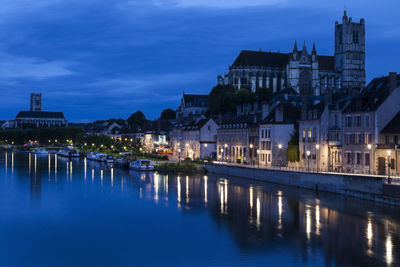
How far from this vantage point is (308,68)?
16712 centimetres

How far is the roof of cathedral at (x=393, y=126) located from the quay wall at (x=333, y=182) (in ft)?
21.9

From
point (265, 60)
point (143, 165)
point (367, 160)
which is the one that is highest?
point (265, 60)

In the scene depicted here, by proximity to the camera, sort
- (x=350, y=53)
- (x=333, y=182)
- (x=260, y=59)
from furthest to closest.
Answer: (x=350, y=53) < (x=260, y=59) < (x=333, y=182)

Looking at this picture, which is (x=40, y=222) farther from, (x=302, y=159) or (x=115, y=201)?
(x=302, y=159)

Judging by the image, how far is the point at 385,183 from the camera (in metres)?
44.1

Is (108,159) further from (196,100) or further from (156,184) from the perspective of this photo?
(196,100)

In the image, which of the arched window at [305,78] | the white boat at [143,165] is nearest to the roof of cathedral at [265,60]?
the arched window at [305,78]

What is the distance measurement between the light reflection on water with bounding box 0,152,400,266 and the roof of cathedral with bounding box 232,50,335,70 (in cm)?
10736

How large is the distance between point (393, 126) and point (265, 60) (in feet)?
409

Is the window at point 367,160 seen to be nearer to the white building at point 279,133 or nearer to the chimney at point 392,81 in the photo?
the chimney at point 392,81

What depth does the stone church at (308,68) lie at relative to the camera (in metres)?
165

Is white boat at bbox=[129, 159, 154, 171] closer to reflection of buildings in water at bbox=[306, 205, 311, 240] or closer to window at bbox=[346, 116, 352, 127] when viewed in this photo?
window at bbox=[346, 116, 352, 127]

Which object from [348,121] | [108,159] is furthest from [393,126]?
[108,159]

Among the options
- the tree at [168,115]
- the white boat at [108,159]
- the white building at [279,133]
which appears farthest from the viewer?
the tree at [168,115]
